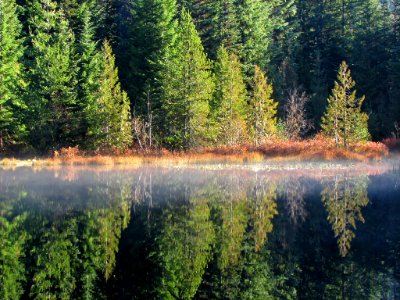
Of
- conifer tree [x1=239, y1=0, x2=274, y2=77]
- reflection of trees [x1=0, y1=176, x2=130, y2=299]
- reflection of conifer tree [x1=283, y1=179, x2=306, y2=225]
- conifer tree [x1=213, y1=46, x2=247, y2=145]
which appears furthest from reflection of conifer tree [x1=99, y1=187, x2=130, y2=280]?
conifer tree [x1=239, y1=0, x2=274, y2=77]

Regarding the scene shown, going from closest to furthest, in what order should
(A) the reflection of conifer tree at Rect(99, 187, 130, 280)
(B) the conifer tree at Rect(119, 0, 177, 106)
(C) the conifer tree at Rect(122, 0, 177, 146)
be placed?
(A) the reflection of conifer tree at Rect(99, 187, 130, 280) < (C) the conifer tree at Rect(122, 0, 177, 146) < (B) the conifer tree at Rect(119, 0, 177, 106)

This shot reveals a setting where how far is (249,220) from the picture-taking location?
18141 millimetres

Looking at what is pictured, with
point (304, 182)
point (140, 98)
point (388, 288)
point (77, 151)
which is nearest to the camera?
point (388, 288)

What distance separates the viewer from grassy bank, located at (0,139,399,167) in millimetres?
38562

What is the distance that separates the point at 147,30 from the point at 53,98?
10688 millimetres

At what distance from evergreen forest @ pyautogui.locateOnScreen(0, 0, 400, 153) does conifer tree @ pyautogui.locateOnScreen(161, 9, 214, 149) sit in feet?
0.26

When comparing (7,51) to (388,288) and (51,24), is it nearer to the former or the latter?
(51,24)

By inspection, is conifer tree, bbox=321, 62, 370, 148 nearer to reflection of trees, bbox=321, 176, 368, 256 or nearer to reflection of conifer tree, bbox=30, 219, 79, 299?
reflection of trees, bbox=321, 176, 368, 256

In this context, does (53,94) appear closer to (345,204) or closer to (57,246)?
(345,204)

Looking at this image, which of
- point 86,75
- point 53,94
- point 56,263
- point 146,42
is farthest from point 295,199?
point 146,42

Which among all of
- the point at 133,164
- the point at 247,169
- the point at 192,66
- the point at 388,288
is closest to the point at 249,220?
the point at 388,288

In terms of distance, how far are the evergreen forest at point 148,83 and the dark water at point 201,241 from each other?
53.9 ft

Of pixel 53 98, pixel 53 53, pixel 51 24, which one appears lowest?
pixel 53 98

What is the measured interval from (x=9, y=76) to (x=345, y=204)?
110 ft
